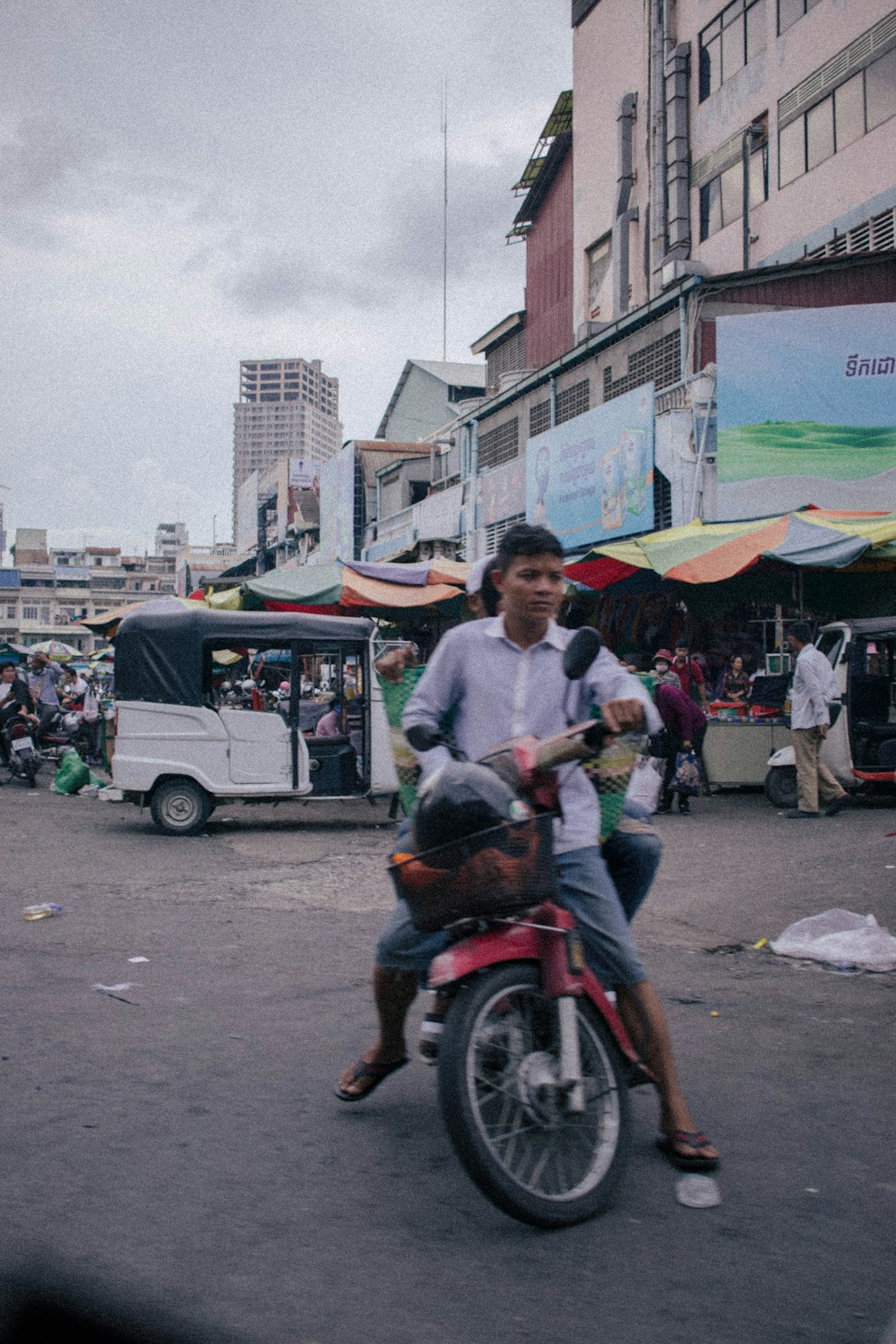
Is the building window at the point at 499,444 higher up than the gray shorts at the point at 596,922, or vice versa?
the building window at the point at 499,444

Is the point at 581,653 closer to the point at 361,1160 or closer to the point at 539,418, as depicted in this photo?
the point at 361,1160

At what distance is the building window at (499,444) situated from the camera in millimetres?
26766

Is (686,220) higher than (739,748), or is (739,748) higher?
(686,220)

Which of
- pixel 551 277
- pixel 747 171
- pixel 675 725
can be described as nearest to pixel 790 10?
pixel 747 171

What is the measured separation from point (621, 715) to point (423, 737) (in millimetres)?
583

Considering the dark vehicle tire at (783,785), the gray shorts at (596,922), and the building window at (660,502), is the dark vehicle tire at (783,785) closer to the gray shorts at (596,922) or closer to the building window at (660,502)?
the building window at (660,502)

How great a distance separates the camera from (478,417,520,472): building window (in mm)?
26766

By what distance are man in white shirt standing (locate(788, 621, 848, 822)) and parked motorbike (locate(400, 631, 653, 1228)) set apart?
28.0ft

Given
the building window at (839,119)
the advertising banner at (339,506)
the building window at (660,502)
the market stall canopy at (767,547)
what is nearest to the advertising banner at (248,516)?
the advertising banner at (339,506)

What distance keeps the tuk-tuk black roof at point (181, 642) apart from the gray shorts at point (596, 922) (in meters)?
8.08

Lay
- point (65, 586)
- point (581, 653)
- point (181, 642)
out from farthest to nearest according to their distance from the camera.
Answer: point (65, 586)
point (181, 642)
point (581, 653)

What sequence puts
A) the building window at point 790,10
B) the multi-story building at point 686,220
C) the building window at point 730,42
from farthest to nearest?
1. the building window at point 730,42
2. the building window at point 790,10
3. the multi-story building at point 686,220

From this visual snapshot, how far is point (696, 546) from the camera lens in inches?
499

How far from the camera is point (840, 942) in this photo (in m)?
5.70
